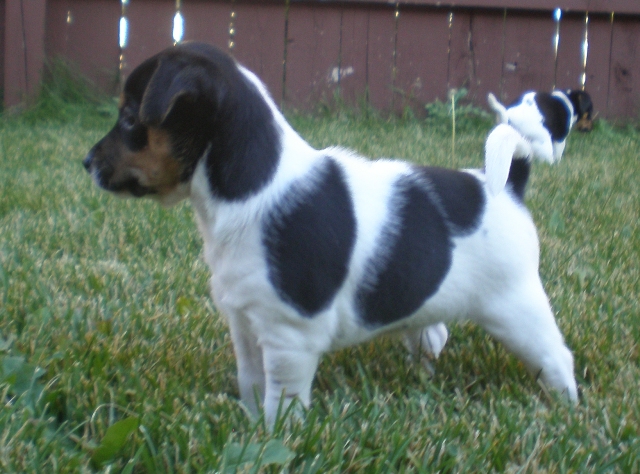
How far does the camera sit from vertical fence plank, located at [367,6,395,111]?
27.8 ft

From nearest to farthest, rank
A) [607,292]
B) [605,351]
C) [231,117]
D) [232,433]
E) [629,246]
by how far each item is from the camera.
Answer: [232,433] < [231,117] < [605,351] < [607,292] < [629,246]

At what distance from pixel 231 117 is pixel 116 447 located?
90 centimetres

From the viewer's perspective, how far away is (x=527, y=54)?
8.77m

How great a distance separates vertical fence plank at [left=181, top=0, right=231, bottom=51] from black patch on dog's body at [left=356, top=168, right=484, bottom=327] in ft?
21.3

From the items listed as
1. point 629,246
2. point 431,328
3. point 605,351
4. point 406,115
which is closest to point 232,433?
point 431,328

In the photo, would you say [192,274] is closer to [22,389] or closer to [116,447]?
[22,389]

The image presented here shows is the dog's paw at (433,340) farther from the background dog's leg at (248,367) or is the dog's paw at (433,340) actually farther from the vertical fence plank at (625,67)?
the vertical fence plank at (625,67)

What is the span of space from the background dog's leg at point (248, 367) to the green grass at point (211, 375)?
7 cm

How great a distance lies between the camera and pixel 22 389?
204 cm

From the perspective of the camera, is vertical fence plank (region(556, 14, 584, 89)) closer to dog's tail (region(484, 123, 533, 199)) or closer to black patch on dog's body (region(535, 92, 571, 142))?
black patch on dog's body (region(535, 92, 571, 142))

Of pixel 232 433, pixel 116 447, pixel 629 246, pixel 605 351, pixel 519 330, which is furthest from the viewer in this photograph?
pixel 629 246

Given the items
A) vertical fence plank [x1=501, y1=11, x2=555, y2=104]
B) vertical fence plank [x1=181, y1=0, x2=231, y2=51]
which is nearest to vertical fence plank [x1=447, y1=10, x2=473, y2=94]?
vertical fence plank [x1=501, y1=11, x2=555, y2=104]

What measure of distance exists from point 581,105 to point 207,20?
4272mm

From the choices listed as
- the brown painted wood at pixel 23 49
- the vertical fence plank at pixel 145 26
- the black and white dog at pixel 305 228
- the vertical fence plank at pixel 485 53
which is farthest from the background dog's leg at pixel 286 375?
the vertical fence plank at pixel 485 53
